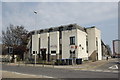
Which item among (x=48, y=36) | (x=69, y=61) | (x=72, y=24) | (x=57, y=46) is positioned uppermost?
(x=72, y=24)

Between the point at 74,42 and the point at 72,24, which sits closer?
the point at 74,42

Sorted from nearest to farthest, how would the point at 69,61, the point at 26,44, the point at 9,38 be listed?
the point at 69,61
the point at 9,38
the point at 26,44

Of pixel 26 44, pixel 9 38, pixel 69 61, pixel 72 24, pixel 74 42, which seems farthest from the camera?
pixel 26 44

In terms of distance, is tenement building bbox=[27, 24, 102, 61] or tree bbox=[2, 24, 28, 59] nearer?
tenement building bbox=[27, 24, 102, 61]

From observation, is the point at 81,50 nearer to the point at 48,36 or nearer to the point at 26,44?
the point at 48,36

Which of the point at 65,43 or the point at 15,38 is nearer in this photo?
the point at 65,43

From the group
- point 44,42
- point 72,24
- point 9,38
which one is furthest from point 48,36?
point 9,38

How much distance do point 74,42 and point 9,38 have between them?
20.2 metres

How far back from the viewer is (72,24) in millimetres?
46000

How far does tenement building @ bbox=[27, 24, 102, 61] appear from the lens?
43.1m

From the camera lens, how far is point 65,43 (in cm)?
4456

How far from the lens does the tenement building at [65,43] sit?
4314cm

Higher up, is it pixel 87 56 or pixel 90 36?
pixel 90 36

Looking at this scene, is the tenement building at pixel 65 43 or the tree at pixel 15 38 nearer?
the tenement building at pixel 65 43
